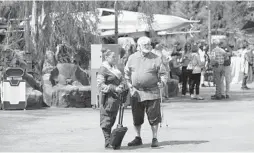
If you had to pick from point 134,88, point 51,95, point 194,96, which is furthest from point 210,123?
point 194,96

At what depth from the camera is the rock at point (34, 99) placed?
62.4ft

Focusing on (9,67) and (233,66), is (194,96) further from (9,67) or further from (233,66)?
(233,66)

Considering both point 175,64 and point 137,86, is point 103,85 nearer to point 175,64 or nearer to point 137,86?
point 137,86

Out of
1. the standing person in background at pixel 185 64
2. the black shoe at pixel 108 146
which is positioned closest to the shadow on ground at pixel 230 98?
the standing person in background at pixel 185 64

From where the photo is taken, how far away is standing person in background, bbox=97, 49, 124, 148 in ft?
38.5

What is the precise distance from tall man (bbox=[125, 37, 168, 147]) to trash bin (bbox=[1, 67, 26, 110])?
7.32 m

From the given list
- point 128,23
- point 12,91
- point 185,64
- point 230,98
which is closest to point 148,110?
point 12,91

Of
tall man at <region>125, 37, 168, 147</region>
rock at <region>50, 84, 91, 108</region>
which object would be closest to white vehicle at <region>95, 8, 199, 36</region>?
rock at <region>50, 84, 91, 108</region>

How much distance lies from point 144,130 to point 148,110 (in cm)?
241

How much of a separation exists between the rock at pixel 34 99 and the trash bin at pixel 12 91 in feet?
0.75

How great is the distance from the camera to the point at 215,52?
22.5 metres

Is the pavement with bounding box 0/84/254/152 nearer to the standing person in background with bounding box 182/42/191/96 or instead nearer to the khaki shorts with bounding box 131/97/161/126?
the khaki shorts with bounding box 131/97/161/126

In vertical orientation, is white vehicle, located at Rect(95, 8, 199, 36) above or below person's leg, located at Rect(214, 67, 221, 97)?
above

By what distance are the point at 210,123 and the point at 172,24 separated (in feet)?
53.1
